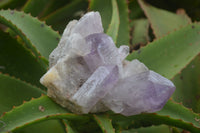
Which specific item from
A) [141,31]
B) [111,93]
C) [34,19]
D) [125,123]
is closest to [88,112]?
[111,93]

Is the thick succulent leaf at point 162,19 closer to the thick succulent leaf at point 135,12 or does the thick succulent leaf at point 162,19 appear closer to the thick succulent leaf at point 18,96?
the thick succulent leaf at point 135,12

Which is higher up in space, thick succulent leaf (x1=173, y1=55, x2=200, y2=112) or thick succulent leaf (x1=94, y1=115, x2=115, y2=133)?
thick succulent leaf (x1=94, y1=115, x2=115, y2=133)

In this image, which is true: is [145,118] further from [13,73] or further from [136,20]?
[136,20]

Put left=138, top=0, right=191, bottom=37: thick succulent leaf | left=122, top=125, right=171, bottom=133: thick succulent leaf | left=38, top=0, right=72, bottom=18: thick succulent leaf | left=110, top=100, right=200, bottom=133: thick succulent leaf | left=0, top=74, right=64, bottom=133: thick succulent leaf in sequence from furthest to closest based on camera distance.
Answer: left=38, top=0, right=72, bottom=18: thick succulent leaf < left=138, top=0, right=191, bottom=37: thick succulent leaf < left=122, top=125, right=171, bottom=133: thick succulent leaf < left=0, top=74, right=64, bottom=133: thick succulent leaf < left=110, top=100, right=200, bottom=133: thick succulent leaf

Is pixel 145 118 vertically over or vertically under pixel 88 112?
under

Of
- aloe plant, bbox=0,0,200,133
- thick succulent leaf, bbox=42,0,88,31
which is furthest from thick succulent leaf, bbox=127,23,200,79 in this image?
thick succulent leaf, bbox=42,0,88,31

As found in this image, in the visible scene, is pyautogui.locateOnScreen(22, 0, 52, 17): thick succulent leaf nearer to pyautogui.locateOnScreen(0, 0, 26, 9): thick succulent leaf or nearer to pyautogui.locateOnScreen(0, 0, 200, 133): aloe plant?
pyautogui.locateOnScreen(0, 0, 200, 133): aloe plant

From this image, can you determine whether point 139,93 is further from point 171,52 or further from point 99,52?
point 171,52

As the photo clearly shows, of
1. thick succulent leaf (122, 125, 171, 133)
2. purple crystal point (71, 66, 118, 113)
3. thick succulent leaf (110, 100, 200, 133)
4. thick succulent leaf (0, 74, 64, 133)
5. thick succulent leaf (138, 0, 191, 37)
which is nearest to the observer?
purple crystal point (71, 66, 118, 113)
